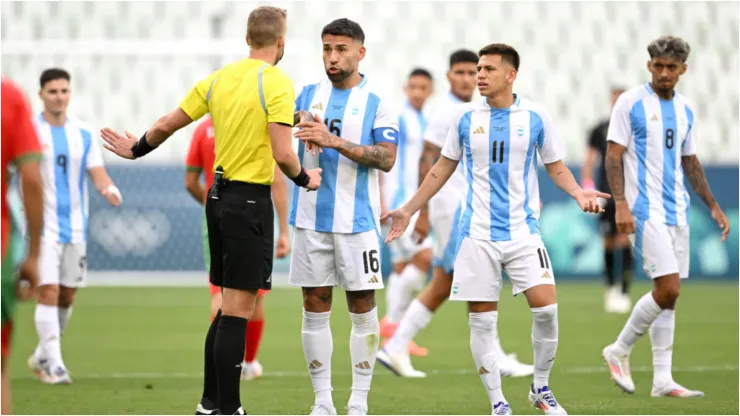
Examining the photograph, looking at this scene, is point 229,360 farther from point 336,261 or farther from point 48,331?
point 48,331

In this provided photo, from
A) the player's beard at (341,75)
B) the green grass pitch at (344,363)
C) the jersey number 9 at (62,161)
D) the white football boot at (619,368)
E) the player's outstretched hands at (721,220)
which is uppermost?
the player's beard at (341,75)

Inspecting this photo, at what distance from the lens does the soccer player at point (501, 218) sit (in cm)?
676

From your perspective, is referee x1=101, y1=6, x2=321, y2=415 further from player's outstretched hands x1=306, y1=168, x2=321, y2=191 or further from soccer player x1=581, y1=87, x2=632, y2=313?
soccer player x1=581, y1=87, x2=632, y2=313

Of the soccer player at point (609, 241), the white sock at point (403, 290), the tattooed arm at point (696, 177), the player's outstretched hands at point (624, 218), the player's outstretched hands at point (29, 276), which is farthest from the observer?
the soccer player at point (609, 241)

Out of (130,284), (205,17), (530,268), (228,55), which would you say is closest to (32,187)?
(530,268)

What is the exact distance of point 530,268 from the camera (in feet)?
22.2

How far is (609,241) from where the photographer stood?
1515 centimetres

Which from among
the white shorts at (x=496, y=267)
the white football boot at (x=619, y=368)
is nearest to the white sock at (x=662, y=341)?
the white football boot at (x=619, y=368)

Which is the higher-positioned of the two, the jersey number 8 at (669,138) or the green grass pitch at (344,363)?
the jersey number 8 at (669,138)

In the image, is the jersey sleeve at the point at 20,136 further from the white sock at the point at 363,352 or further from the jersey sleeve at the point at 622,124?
the jersey sleeve at the point at 622,124

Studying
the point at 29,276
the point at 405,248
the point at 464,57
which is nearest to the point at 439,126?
the point at 464,57

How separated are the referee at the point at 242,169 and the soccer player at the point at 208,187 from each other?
1.78 metres

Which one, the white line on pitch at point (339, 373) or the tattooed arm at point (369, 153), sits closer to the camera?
the tattooed arm at point (369, 153)

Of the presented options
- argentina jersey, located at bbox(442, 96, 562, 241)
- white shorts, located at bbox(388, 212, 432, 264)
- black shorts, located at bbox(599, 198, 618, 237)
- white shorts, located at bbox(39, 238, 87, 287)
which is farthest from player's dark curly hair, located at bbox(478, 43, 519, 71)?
black shorts, located at bbox(599, 198, 618, 237)
